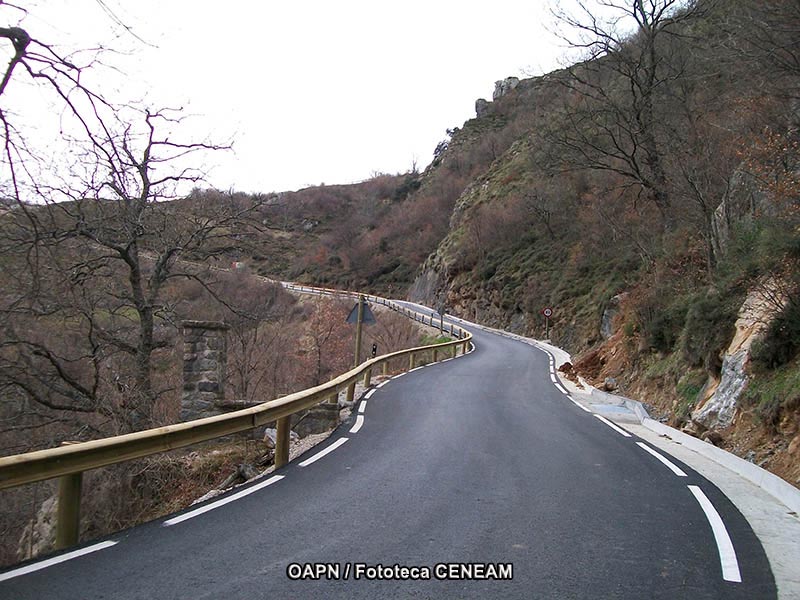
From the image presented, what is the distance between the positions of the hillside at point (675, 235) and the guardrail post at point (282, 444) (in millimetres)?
6319

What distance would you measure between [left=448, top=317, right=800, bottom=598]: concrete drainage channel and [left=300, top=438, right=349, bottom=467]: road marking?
435 cm

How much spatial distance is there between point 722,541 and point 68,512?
5248 millimetres

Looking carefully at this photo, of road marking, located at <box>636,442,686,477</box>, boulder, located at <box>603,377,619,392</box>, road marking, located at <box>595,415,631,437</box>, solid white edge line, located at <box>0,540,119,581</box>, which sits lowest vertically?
boulder, located at <box>603,377,619,392</box>

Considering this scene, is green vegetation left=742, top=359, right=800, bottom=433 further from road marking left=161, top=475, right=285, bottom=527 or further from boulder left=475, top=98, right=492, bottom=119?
boulder left=475, top=98, right=492, bottom=119

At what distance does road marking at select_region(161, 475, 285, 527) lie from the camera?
5.02 metres

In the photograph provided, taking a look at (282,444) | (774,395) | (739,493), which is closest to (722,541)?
(739,493)

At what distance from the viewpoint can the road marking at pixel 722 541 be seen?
168 inches

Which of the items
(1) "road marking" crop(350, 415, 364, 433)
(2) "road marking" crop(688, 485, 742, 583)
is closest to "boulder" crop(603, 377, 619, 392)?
(1) "road marking" crop(350, 415, 364, 433)

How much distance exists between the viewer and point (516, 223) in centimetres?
5662

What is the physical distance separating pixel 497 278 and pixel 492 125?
5609 centimetres

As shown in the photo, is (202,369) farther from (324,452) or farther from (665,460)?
(665,460)

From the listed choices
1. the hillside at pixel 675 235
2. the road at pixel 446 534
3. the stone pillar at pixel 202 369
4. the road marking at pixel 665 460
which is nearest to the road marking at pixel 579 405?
the hillside at pixel 675 235

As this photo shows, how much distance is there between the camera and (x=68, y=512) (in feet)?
15.0

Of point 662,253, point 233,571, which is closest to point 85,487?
point 233,571
